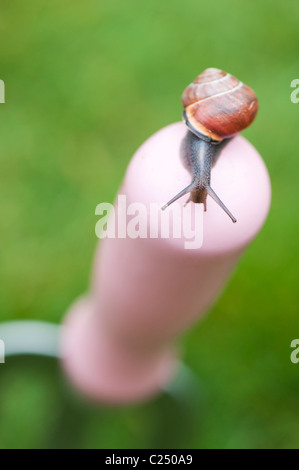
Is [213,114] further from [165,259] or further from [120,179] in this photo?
[120,179]

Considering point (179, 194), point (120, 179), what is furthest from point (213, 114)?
point (120, 179)

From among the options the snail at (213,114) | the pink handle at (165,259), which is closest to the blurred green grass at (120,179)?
the pink handle at (165,259)

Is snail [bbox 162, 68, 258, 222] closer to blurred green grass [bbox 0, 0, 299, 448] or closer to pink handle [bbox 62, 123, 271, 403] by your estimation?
pink handle [bbox 62, 123, 271, 403]

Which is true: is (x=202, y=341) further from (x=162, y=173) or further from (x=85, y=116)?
(x=162, y=173)

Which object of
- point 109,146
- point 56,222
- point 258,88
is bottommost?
point 56,222

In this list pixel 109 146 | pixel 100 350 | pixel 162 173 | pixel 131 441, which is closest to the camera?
pixel 162 173

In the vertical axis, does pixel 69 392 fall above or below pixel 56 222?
below
